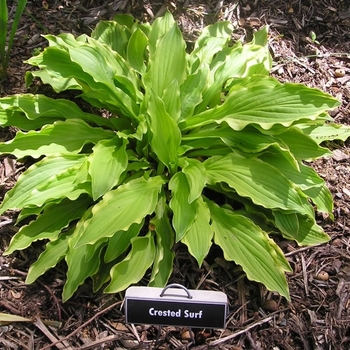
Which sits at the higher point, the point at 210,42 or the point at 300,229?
the point at 210,42

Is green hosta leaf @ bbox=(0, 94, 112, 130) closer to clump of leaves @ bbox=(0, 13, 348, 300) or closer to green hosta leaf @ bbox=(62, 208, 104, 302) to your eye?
clump of leaves @ bbox=(0, 13, 348, 300)

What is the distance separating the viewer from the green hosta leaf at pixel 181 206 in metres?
2.26

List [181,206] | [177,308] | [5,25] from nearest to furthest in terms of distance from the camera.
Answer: [177,308] → [181,206] → [5,25]

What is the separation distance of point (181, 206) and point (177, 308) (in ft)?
1.90

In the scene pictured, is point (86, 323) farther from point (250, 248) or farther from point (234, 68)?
point (234, 68)

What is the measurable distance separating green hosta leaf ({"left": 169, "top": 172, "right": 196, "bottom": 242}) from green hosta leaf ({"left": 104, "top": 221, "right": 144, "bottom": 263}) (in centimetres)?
23

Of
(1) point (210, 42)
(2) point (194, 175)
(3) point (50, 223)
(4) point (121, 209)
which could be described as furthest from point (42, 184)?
(1) point (210, 42)

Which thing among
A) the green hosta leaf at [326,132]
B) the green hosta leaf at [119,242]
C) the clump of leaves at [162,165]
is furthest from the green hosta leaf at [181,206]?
the green hosta leaf at [326,132]

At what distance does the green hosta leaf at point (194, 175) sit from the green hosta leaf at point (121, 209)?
0.17 metres

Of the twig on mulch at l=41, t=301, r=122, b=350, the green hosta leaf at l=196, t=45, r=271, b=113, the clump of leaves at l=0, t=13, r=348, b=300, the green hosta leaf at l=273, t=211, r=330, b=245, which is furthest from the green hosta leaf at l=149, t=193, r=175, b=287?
the green hosta leaf at l=196, t=45, r=271, b=113

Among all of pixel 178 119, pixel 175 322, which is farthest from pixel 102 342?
pixel 178 119

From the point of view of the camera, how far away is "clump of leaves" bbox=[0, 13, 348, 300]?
2314 millimetres

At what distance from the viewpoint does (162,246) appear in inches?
94.2

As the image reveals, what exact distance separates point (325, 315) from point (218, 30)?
1878mm
